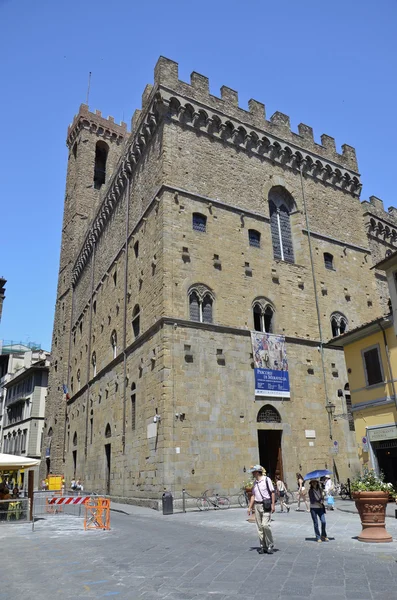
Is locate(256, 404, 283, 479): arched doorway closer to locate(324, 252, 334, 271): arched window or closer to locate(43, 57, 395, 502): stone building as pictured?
locate(43, 57, 395, 502): stone building

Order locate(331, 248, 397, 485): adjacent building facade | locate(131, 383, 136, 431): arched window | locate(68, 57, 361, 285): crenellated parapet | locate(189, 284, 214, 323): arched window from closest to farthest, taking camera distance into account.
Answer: locate(331, 248, 397, 485): adjacent building facade
locate(189, 284, 214, 323): arched window
locate(131, 383, 136, 431): arched window
locate(68, 57, 361, 285): crenellated parapet

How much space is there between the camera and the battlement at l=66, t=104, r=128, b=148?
1890 inches

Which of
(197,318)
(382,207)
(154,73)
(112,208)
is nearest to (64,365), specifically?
(112,208)

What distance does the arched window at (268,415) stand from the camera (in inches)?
811

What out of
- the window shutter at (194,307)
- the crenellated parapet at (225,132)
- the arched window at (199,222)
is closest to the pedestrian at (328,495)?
the window shutter at (194,307)

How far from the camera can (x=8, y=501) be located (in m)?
14.5

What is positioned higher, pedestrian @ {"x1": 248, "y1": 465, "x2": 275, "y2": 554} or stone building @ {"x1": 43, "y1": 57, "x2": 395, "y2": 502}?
stone building @ {"x1": 43, "y1": 57, "x2": 395, "y2": 502}

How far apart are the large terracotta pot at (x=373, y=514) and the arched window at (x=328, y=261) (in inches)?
732

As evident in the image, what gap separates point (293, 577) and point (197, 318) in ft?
47.4

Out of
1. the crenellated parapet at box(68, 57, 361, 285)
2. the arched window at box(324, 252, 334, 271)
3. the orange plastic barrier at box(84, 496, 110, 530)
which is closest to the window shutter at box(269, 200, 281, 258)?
the crenellated parapet at box(68, 57, 361, 285)

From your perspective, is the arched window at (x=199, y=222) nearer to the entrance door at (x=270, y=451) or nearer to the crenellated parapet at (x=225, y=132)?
the crenellated parapet at (x=225, y=132)

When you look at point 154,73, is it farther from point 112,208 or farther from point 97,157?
point 97,157

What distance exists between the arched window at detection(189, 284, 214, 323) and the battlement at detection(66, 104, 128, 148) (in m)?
33.7

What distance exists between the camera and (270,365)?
847 inches
